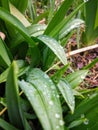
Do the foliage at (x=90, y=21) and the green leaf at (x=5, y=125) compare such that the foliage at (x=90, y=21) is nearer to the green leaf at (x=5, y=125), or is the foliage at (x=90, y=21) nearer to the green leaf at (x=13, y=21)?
the green leaf at (x=13, y=21)

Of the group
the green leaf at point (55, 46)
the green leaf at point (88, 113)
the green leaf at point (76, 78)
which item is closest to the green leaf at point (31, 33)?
the green leaf at point (55, 46)

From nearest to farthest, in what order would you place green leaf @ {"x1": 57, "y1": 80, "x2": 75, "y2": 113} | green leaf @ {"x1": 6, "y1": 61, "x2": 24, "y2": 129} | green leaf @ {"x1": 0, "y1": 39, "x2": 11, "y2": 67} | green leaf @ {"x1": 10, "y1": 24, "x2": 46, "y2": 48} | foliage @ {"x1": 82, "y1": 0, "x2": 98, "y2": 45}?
green leaf @ {"x1": 6, "y1": 61, "x2": 24, "y2": 129} → green leaf @ {"x1": 57, "y1": 80, "x2": 75, "y2": 113} → green leaf @ {"x1": 0, "y1": 39, "x2": 11, "y2": 67} → green leaf @ {"x1": 10, "y1": 24, "x2": 46, "y2": 48} → foliage @ {"x1": 82, "y1": 0, "x2": 98, "y2": 45}

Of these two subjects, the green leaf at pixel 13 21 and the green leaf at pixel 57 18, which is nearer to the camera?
the green leaf at pixel 13 21

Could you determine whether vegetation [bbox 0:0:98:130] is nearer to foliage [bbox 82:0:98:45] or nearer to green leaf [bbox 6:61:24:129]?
green leaf [bbox 6:61:24:129]

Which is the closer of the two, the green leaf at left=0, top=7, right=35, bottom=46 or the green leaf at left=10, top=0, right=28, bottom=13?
the green leaf at left=0, top=7, right=35, bottom=46

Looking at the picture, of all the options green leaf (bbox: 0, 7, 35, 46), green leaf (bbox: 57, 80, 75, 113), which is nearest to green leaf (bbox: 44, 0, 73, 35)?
green leaf (bbox: 0, 7, 35, 46)

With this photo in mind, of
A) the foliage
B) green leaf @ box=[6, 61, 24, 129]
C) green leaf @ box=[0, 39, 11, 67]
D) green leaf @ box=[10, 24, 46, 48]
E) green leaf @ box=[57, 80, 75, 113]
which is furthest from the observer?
the foliage

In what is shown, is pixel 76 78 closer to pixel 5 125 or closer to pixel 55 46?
pixel 55 46
